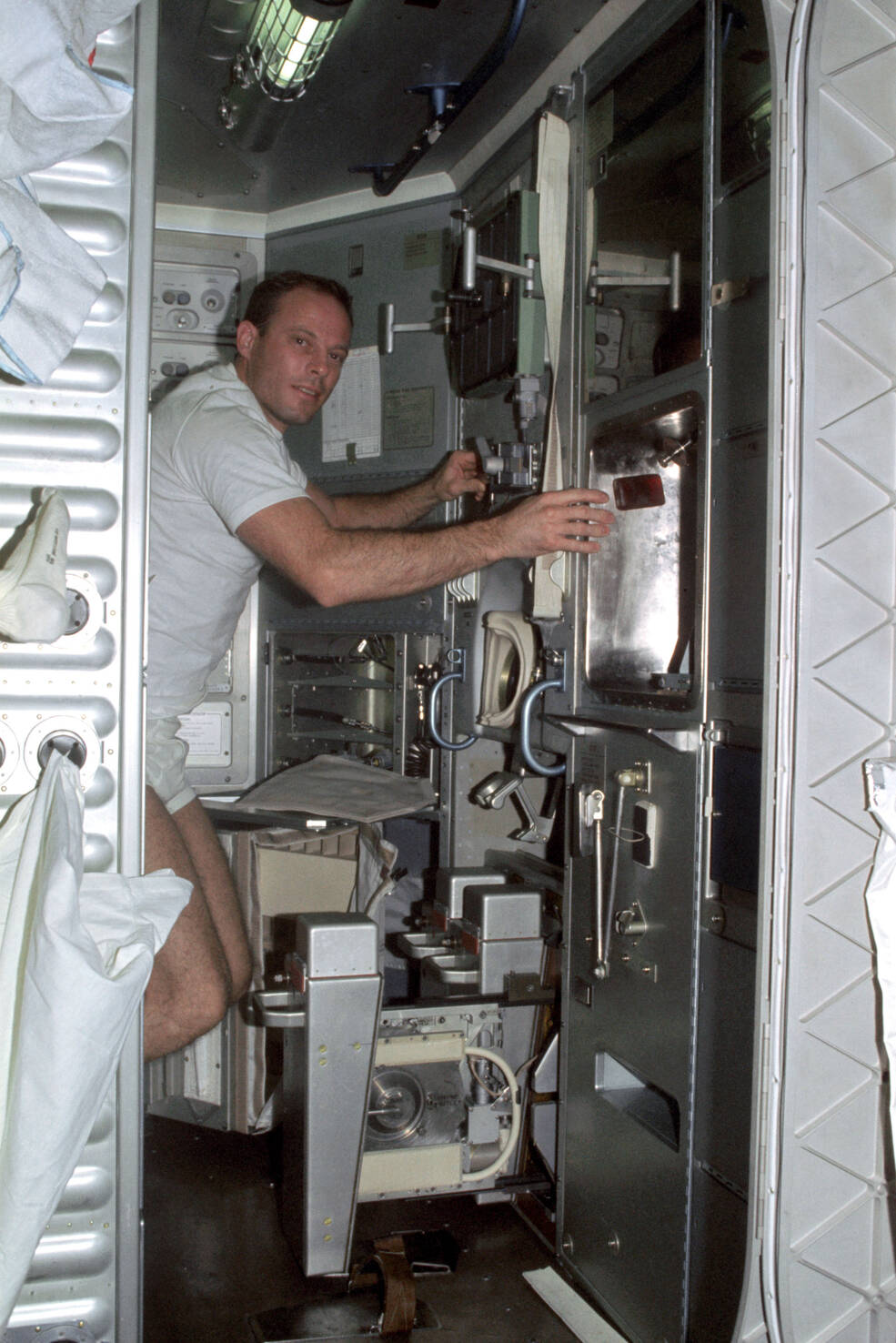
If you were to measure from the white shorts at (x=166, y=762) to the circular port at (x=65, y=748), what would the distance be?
1.35 meters

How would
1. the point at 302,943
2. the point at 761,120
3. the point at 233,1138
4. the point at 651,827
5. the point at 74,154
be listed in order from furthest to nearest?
the point at 233,1138 < the point at 302,943 < the point at 651,827 < the point at 761,120 < the point at 74,154

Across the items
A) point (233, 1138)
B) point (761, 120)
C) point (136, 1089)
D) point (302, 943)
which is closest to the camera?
point (136, 1089)

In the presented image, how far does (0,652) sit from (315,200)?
3.29 meters

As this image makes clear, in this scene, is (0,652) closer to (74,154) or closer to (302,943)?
(74,154)

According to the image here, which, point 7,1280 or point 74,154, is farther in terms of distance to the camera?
point 74,154

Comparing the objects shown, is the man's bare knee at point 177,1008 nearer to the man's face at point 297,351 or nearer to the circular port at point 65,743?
the circular port at point 65,743

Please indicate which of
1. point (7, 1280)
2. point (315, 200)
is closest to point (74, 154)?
point (7, 1280)

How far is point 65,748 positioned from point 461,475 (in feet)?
6.74

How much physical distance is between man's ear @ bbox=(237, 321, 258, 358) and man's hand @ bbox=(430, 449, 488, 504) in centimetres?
79

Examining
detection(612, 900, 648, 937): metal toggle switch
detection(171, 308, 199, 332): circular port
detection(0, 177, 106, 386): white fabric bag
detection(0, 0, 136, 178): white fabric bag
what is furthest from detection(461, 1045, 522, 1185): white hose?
detection(171, 308, 199, 332): circular port

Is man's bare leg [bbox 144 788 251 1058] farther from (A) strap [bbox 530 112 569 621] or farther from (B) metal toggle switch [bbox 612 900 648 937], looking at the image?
(A) strap [bbox 530 112 569 621]

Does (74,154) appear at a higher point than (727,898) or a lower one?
higher

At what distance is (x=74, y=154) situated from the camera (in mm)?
1679

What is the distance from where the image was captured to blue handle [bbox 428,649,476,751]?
3.59 m
